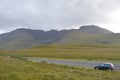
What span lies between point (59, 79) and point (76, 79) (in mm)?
2542

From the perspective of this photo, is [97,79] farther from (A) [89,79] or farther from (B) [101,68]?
(B) [101,68]

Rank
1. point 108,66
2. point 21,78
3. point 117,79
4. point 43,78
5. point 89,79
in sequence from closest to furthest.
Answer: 1. point 21,78
2. point 43,78
3. point 89,79
4. point 117,79
5. point 108,66

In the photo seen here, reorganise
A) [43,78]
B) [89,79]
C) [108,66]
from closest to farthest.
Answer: [43,78], [89,79], [108,66]

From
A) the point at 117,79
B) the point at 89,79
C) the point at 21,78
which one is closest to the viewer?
the point at 21,78

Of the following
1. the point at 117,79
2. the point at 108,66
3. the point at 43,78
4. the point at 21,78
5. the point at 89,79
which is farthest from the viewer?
the point at 108,66

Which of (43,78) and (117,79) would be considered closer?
(43,78)

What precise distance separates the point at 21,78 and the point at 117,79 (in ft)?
50.9

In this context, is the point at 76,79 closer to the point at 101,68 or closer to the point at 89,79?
the point at 89,79

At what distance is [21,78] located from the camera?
31109 mm

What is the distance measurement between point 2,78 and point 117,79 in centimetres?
1720

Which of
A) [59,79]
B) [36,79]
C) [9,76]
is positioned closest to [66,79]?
[59,79]

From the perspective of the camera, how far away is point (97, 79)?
3816 centimetres

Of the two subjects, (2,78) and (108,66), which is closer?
(2,78)

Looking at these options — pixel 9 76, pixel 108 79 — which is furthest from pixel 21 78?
pixel 108 79
